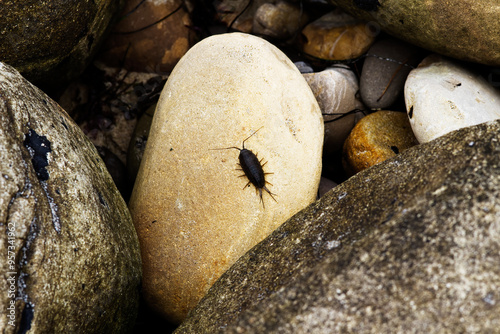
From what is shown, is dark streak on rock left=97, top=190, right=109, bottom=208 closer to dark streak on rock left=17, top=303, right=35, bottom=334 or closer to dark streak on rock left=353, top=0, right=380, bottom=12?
dark streak on rock left=17, top=303, right=35, bottom=334

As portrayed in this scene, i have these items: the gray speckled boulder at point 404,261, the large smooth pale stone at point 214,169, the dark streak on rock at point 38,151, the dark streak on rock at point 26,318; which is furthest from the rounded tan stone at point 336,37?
the dark streak on rock at point 26,318

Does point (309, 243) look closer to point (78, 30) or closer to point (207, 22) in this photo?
point (78, 30)

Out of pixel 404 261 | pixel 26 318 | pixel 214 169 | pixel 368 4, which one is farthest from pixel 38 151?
pixel 368 4

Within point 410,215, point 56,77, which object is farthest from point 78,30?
point 410,215

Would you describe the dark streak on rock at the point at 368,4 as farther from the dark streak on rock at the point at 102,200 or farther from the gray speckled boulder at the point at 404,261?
the dark streak on rock at the point at 102,200

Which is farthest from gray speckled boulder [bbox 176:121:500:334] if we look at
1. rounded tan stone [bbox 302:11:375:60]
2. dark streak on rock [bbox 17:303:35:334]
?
rounded tan stone [bbox 302:11:375:60]
